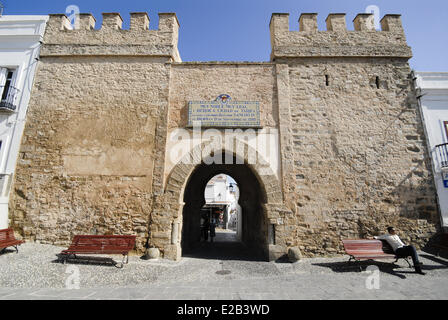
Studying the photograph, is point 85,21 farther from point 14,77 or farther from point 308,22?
point 308,22

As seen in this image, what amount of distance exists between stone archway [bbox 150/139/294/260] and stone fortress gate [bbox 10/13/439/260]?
30 millimetres

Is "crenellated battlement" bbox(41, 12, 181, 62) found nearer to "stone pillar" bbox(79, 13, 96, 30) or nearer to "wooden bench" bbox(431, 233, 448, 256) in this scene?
"stone pillar" bbox(79, 13, 96, 30)

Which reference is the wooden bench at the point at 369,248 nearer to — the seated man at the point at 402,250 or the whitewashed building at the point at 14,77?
the seated man at the point at 402,250

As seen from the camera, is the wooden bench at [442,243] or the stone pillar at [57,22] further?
the stone pillar at [57,22]

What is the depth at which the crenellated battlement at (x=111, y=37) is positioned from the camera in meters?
7.44

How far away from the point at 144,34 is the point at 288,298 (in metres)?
8.56

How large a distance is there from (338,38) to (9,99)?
11.2 metres

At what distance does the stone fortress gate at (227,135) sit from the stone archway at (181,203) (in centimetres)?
3

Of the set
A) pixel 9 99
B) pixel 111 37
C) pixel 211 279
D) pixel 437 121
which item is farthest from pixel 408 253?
pixel 9 99

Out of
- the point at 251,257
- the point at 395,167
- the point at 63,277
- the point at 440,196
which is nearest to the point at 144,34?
the point at 63,277

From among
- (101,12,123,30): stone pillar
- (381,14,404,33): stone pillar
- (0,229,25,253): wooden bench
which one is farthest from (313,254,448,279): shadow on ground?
(101,12,123,30): stone pillar

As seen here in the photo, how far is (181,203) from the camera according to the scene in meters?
6.46

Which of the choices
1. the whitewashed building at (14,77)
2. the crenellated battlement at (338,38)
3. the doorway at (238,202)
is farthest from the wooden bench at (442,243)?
the whitewashed building at (14,77)

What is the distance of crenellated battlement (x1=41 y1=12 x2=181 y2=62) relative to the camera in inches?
293
